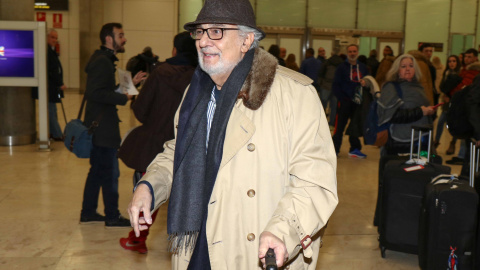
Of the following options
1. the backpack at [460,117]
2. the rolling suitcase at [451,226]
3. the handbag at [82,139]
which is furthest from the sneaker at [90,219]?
the backpack at [460,117]

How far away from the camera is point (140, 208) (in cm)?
234

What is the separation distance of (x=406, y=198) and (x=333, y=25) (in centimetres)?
2007

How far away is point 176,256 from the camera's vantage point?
2.57m

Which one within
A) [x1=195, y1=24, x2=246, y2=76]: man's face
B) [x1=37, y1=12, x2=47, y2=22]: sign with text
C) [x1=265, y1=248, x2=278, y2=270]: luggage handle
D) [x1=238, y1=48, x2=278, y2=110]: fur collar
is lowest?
[x1=265, y1=248, x2=278, y2=270]: luggage handle

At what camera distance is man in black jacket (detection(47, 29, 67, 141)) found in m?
10.5

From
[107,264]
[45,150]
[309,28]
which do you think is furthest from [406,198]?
[309,28]

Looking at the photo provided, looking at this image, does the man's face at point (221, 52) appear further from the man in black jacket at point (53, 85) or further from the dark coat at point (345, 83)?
the man in black jacket at point (53, 85)

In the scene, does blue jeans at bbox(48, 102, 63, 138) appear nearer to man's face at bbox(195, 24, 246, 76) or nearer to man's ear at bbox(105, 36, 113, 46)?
man's ear at bbox(105, 36, 113, 46)

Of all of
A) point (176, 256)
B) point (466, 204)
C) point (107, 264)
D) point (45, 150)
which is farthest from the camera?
point (45, 150)

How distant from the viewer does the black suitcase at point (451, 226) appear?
4371 millimetres

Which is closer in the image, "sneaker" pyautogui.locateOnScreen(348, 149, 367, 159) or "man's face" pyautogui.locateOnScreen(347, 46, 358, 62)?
"man's face" pyautogui.locateOnScreen(347, 46, 358, 62)

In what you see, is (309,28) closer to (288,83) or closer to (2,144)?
(2,144)

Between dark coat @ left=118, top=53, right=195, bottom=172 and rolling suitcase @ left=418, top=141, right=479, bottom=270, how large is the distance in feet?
6.92

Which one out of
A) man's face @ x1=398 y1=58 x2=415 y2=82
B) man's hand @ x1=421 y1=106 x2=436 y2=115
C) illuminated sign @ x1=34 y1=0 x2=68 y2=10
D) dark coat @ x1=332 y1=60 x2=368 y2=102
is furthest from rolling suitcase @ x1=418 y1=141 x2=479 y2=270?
illuminated sign @ x1=34 y1=0 x2=68 y2=10
